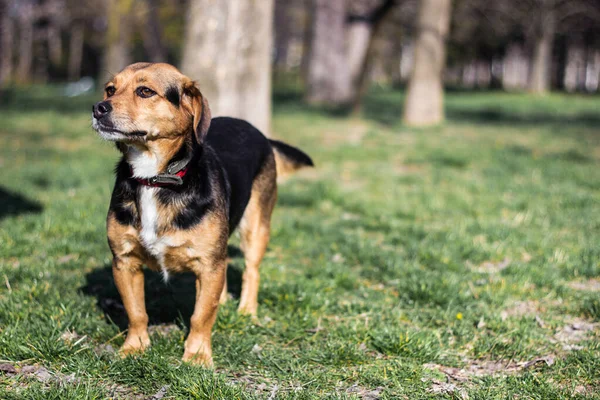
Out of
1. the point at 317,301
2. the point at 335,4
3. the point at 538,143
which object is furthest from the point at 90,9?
the point at 317,301

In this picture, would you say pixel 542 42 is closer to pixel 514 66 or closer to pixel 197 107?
pixel 514 66

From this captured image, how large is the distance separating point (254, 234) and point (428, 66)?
12.0 m

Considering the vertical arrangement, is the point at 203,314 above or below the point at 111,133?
below

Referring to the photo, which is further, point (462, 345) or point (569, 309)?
point (569, 309)

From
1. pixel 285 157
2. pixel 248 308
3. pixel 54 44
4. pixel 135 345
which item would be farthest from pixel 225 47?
pixel 54 44

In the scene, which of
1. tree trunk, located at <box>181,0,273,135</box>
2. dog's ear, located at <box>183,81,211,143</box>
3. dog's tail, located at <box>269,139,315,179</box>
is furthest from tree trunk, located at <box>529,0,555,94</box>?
dog's ear, located at <box>183,81,211,143</box>

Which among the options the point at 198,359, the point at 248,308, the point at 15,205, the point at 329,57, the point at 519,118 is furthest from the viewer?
the point at 329,57

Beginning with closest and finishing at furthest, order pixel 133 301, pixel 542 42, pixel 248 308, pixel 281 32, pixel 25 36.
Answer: pixel 133 301, pixel 248 308, pixel 542 42, pixel 25 36, pixel 281 32

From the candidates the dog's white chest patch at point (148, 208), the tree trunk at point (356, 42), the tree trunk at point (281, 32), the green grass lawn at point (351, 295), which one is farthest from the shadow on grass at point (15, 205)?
the tree trunk at point (281, 32)

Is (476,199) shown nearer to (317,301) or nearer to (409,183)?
(409,183)

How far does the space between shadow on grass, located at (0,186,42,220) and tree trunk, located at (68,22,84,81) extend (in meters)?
41.4

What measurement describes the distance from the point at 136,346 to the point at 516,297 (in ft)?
9.66

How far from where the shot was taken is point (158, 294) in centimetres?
486

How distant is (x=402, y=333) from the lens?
4.07 meters
